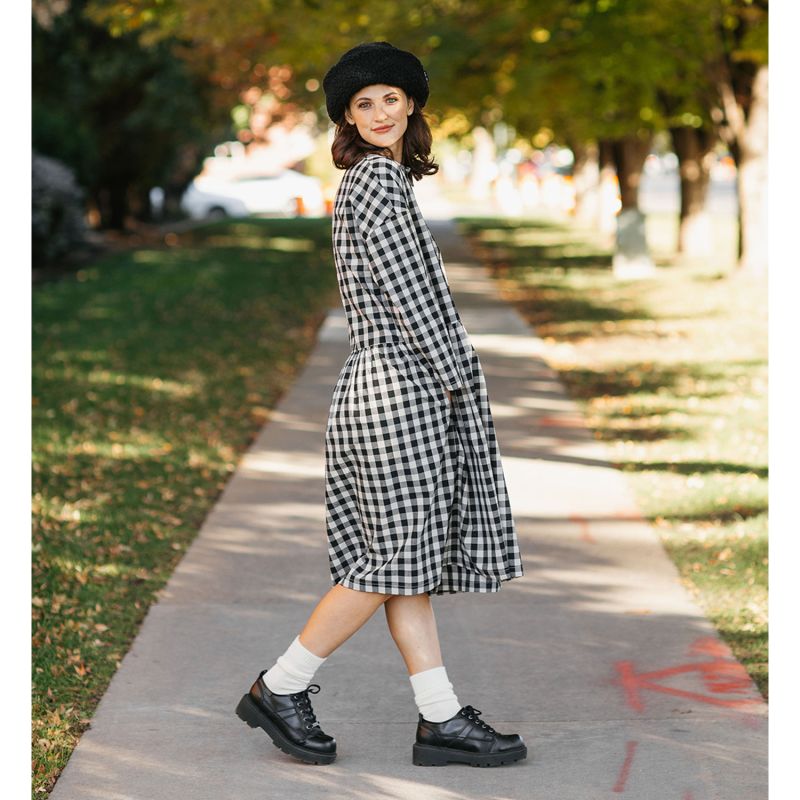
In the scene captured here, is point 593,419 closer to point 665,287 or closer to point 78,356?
point 78,356

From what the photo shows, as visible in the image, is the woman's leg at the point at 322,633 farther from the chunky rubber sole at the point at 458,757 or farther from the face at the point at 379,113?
the face at the point at 379,113

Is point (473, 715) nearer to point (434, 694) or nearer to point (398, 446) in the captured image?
point (434, 694)

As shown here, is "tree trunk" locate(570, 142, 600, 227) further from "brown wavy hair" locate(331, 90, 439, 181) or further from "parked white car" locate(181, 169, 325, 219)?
"brown wavy hair" locate(331, 90, 439, 181)

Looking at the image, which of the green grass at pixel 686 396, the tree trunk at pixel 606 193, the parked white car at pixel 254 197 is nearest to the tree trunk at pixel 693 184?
the green grass at pixel 686 396

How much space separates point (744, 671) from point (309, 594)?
68.5 inches

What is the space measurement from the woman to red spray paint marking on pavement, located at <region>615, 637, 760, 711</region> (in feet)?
2.29

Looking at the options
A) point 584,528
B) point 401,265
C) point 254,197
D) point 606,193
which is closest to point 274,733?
point 401,265

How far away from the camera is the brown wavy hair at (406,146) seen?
3.61 m

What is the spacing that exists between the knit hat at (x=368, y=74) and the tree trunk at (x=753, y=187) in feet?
49.0

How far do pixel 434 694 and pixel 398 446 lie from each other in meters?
0.71

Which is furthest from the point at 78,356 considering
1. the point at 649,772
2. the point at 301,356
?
the point at 649,772
